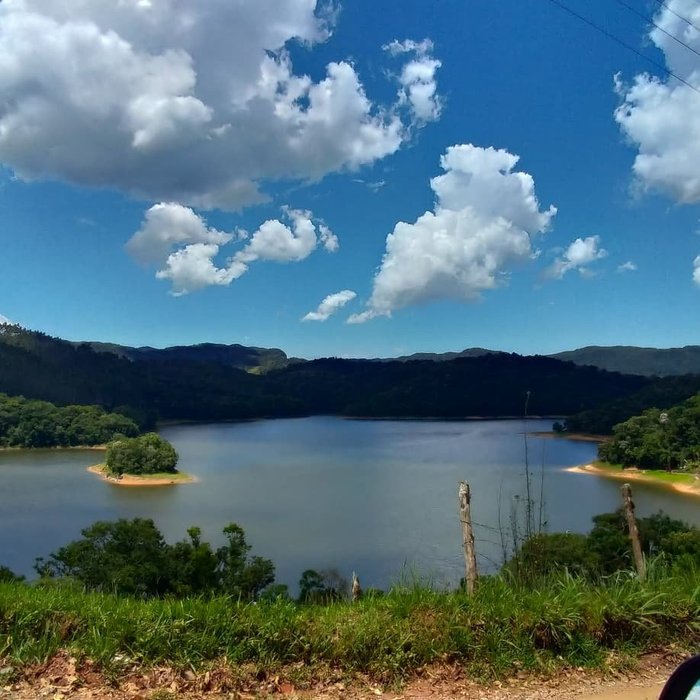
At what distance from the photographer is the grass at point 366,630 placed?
276 centimetres

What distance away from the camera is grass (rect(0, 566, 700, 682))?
276cm

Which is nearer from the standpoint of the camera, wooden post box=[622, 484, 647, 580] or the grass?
the grass

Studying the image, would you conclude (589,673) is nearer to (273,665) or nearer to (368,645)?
(368,645)

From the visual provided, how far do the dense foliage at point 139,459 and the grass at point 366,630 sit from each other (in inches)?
1864

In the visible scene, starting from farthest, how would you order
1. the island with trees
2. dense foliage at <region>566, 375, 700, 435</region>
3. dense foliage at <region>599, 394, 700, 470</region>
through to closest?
dense foliage at <region>566, 375, 700, 435</region>
dense foliage at <region>599, 394, 700, 470</region>
the island with trees

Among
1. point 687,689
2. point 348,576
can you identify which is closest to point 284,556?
point 348,576

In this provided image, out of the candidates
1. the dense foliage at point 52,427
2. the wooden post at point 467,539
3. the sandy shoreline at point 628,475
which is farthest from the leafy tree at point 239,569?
the dense foliage at point 52,427

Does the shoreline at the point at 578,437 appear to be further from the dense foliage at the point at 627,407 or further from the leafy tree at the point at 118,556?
the leafy tree at the point at 118,556

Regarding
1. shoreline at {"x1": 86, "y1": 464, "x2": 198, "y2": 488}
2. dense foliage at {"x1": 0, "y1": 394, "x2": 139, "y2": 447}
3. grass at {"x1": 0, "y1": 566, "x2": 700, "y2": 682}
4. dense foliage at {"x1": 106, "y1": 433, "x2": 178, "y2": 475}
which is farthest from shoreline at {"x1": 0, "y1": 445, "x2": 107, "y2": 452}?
grass at {"x1": 0, "y1": 566, "x2": 700, "y2": 682}

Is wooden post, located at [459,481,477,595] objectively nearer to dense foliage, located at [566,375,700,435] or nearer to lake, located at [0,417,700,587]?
lake, located at [0,417,700,587]

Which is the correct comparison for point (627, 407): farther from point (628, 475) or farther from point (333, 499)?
point (333, 499)

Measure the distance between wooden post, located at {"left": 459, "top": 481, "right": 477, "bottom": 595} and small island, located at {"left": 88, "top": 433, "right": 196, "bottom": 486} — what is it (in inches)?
1754

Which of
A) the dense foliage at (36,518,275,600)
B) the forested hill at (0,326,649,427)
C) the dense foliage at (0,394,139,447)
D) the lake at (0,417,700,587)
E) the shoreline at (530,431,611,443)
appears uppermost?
the forested hill at (0,326,649,427)

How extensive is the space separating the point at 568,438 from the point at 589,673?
237 ft
